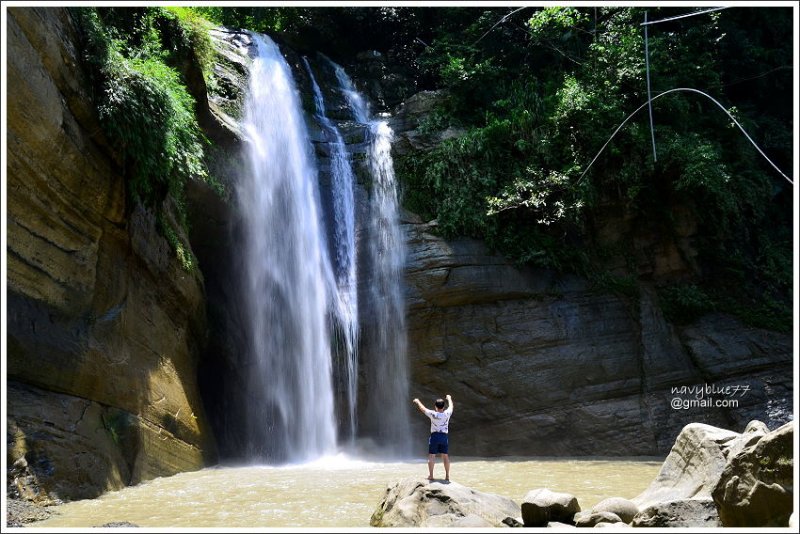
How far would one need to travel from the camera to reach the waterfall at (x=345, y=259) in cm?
1495

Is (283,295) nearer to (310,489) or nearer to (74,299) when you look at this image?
(74,299)

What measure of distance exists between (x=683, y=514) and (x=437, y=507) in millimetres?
2254

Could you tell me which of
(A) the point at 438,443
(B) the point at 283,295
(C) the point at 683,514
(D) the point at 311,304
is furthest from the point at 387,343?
(C) the point at 683,514

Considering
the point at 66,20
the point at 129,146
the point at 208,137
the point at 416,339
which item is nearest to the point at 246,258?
the point at 208,137

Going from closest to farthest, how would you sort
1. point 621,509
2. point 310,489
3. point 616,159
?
point 621,509, point 310,489, point 616,159

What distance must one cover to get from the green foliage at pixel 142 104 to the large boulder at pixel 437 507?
6.18m

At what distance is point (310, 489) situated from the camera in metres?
8.82

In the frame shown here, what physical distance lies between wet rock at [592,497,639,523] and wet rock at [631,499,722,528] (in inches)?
15.4

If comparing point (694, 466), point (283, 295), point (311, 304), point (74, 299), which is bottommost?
point (694, 466)

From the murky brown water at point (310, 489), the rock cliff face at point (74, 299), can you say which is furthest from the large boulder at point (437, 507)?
the rock cliff face at point (74, 299)

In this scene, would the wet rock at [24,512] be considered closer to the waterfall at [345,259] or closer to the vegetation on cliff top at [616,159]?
the waterfall at [345,259]

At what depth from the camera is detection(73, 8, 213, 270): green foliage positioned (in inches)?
370

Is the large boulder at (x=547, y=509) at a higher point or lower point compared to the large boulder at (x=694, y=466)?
lower

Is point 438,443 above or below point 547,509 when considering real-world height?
above
